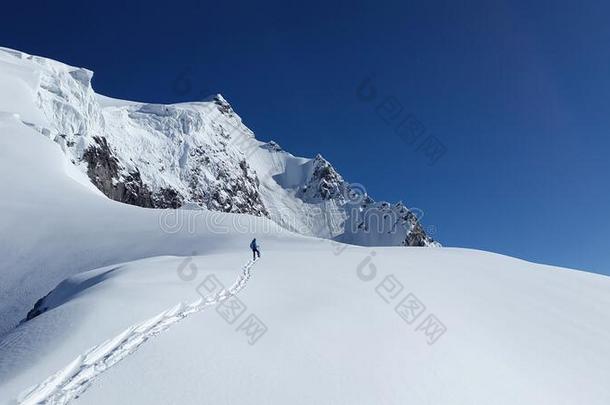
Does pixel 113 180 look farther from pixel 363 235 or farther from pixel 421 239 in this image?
pixel 421 239

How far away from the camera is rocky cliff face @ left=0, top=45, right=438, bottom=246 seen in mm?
61594

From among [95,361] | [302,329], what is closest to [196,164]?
[302,329]

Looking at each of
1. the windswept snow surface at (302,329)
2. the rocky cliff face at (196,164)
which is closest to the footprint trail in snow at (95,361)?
the windswept snow surface at (302,329)

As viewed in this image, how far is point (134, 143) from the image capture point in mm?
89062

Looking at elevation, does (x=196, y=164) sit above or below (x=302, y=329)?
above

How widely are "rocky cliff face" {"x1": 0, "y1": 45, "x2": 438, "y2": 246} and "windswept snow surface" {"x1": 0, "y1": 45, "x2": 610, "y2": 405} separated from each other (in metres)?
40.2

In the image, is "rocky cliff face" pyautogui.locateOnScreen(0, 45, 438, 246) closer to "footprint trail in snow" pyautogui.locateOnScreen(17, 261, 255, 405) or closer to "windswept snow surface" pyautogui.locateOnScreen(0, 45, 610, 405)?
"windswept snow surface" pyautogui.locateOnScreen(0, 45, 610, 405)

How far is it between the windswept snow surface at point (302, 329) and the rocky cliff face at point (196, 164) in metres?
40.2

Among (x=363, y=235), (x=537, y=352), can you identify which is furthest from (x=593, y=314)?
(x=363, y=235)

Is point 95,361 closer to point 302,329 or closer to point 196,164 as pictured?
point 302,329

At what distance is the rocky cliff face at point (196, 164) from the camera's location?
61594 mm

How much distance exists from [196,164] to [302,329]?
10537cm

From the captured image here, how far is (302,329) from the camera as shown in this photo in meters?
8.53

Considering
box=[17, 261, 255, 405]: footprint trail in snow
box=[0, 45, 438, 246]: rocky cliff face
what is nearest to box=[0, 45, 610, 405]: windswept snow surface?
box=[17, 261, 255, 405]: footprint trail in snow
